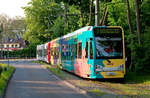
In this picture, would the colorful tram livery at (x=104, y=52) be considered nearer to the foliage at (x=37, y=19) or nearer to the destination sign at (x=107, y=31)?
the destination sign at (x=107, y=31)

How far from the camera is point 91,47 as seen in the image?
17.6 meters

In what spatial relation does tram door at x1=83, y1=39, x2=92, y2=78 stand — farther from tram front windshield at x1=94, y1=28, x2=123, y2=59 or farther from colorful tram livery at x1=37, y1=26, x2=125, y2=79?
tram front windshield at x1=94, y1=28, x2=123, y2=59

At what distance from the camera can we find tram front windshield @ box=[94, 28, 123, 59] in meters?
17.5

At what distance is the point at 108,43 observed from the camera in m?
17.7

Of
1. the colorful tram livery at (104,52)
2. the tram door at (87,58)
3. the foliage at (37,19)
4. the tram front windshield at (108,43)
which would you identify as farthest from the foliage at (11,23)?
the tram front windshield at (108,43)

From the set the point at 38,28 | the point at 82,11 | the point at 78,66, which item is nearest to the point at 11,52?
the point at 38,28

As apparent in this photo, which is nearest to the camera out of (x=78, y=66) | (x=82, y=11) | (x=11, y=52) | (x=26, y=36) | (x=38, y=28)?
(x=78, y=66)

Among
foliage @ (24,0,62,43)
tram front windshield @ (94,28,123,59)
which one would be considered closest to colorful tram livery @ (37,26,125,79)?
tram front windshield @ (94,28,123,59)

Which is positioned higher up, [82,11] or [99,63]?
[82,11]

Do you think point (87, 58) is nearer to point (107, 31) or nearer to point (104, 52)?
point (104, 52)

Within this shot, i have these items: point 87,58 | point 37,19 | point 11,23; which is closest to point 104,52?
point 87,58

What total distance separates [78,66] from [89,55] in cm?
288

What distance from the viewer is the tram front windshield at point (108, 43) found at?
17.5 meters

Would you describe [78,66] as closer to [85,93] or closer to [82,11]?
[85,93]
